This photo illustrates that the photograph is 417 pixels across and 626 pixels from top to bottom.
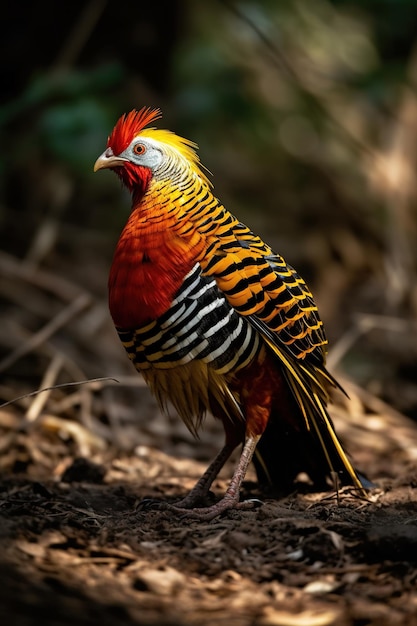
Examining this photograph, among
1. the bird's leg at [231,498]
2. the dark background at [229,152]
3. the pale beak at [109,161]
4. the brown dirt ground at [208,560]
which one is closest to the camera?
the brown dirt ground at [208,560]

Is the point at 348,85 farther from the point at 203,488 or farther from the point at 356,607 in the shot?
the point at 356,607

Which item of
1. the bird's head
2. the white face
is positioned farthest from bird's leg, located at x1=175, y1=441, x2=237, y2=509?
the white face

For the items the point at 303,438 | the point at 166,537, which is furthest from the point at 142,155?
the point at 166,537

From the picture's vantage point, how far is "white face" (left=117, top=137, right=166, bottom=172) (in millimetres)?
4711

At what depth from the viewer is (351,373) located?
29.6 feet

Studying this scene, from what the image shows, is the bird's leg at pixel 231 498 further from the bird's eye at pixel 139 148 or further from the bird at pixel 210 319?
the bird's eye at pixel 139 148

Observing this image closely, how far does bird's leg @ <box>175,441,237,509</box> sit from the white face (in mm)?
1791

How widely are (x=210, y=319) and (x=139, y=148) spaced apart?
120 cm

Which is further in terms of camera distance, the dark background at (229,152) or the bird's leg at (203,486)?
the dark background at (229,152)

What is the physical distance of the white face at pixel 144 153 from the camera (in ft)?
15.5

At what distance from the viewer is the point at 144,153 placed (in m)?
4.75

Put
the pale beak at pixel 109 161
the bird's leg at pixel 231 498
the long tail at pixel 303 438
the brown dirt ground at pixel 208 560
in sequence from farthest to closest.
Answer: the pale beak at pixel 109 161 < the long tail at pixel 303 438 < the bird's leg at pixel 231 498 < the brown dirt ground at pixel 208 560


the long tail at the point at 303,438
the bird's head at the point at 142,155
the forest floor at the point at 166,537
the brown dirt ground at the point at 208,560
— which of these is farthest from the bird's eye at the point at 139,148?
the brown dirt ground at the point at 208,560

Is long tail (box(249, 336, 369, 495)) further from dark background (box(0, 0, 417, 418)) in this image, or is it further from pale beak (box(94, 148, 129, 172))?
dark background (box(0, 0, 417, 418))
